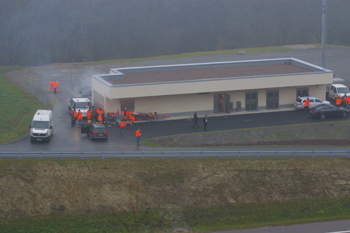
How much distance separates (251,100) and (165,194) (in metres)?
18.5

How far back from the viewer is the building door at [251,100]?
40.0 meters

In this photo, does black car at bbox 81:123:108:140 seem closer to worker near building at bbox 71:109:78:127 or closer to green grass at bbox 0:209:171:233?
worker near building at bbox 71:109:78:127

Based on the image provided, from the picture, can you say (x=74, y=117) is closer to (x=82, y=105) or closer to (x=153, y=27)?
(x=82, y=105)

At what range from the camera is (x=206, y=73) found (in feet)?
136

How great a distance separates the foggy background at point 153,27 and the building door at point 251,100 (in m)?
49.9

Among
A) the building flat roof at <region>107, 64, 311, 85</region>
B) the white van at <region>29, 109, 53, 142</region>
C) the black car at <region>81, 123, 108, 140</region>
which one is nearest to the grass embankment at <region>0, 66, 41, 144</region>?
the white van at <region>29, 109, 53, 142</region>

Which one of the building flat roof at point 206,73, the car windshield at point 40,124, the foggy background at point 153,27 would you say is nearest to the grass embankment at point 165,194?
the car windshield at point 40,124

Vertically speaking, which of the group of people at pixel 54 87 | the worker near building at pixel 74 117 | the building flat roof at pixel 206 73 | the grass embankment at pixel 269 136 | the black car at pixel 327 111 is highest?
the building flat roof at pixel 206 73

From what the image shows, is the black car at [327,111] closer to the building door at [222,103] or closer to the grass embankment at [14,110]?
the building door at [222,103]

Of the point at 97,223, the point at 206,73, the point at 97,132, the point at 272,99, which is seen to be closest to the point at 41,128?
the point at 97,132

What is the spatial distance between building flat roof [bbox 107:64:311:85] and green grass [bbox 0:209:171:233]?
57.7 feet

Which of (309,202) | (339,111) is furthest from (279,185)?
(339,111)

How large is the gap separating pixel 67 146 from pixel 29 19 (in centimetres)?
5416

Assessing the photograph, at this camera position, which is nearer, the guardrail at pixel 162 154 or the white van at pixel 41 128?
the guardrail at pixel 162 154
